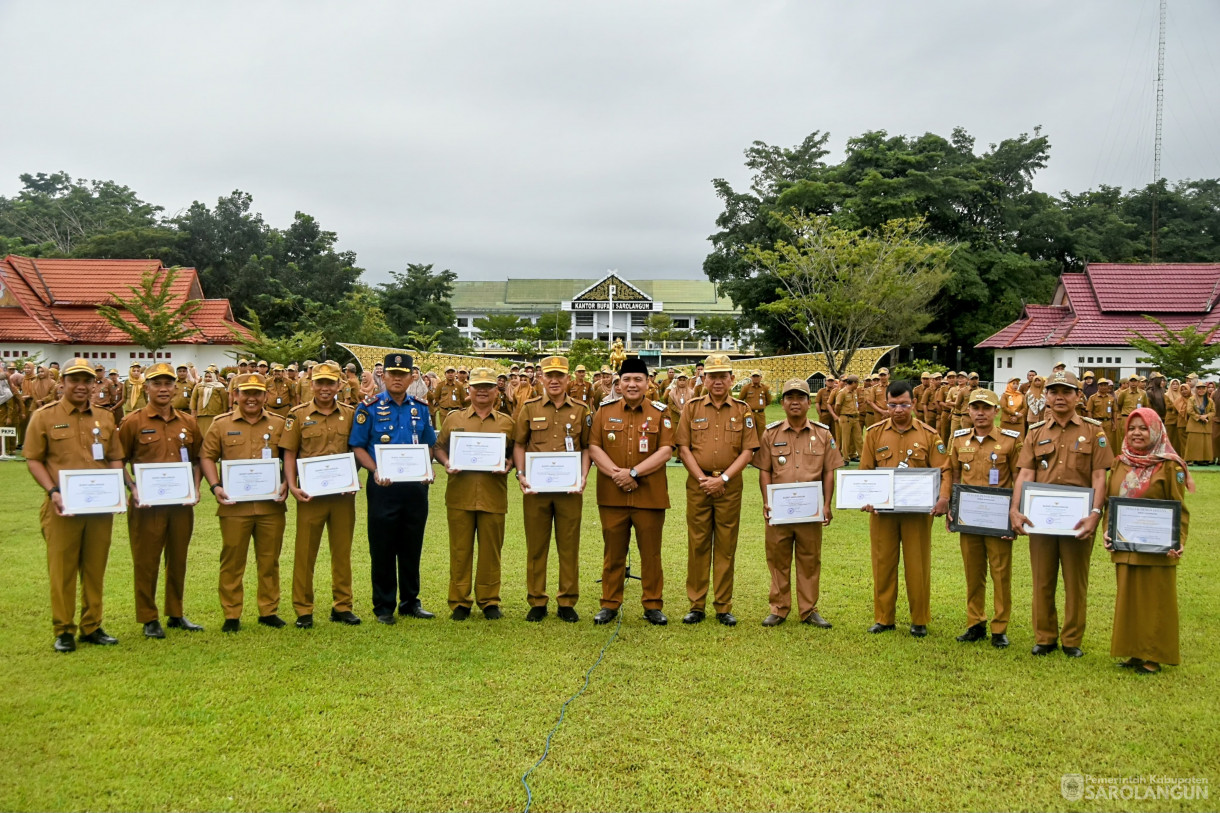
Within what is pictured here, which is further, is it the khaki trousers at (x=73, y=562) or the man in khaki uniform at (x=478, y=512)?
the man in khaki uniform at (x=478, y=512)

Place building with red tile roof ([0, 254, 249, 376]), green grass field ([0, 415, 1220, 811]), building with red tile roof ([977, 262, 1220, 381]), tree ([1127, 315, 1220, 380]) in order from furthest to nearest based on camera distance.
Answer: building with red tile roof ([977, 262, 1220, 381]), building with red tile roof ([0, 254, 249, 376]), tree ([1127, 315, 1220, 380]), green grass field ([0, 415, 1220, 811])

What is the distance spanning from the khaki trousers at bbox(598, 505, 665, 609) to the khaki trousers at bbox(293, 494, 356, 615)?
2027 mm

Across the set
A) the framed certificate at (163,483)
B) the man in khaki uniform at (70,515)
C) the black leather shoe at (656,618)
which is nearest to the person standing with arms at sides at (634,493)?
the black leather shoe at (656,618)

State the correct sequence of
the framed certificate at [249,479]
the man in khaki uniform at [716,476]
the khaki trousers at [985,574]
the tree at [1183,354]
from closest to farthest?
the khaki trousers at [985,574] → the framed certificate at [249,479] → the man in khaki uniform at [716,476] → the tree at [1183,354]

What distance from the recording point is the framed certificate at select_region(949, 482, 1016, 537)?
6156 millimetres

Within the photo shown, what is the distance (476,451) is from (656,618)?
1.96m

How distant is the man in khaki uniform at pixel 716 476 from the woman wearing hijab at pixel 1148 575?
2620 mm

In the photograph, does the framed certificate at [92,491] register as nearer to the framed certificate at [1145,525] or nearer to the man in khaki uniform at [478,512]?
the man in khaki uniform at [478,512]

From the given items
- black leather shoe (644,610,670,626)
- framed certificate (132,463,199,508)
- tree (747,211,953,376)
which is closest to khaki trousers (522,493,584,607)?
black leather shoe (644,610,670,626)

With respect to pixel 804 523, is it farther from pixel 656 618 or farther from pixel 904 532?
pixel 656 618

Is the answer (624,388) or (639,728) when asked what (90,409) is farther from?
(639,728)

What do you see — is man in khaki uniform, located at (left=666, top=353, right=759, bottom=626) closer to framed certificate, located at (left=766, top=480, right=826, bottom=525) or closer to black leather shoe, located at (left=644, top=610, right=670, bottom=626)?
black leather shoe, located at (left=644, top=610, right=670, bottom=626)

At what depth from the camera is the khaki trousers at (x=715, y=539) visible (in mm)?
6832

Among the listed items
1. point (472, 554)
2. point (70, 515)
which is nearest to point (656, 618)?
point (472, 554)
